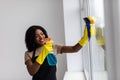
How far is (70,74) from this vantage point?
3826mm

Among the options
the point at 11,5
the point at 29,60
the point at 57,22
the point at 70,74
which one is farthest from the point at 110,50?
the point at 11,5

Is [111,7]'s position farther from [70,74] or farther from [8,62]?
[8,62]

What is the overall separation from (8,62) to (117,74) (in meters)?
3.90

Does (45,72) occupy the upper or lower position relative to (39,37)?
lower

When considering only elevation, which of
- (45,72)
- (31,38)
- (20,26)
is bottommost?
(45,72)

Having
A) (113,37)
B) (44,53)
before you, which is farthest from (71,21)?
(113,37)

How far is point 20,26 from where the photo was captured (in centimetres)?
458

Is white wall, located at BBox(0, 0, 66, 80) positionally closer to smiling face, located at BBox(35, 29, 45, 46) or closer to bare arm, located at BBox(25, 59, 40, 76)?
smiling face, located at BBox(35, 29, 45, 46)

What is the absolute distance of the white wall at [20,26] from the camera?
14.8 ft

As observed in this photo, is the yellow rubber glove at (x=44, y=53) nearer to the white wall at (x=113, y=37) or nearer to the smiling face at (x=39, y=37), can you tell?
the smiling face at (x=39, y=37)

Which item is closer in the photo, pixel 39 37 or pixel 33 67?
pixel 33 67

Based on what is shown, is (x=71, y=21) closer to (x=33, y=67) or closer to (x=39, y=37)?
(x=39, y=37)

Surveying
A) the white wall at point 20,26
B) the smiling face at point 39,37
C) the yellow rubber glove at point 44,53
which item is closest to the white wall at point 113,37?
the yellow rubber glove at point 44,53

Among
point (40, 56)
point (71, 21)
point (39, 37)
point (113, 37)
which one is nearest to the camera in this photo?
point (113, 37)
